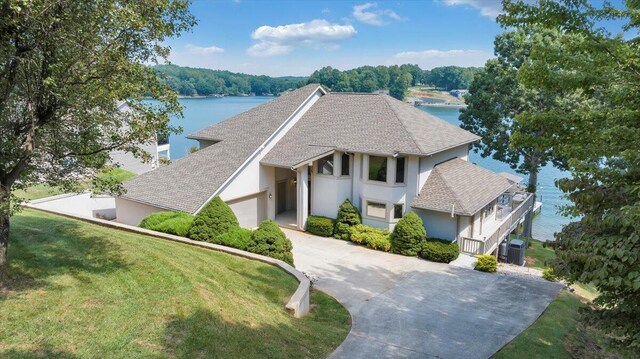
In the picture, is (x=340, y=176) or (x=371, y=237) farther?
(x=340, y=176)

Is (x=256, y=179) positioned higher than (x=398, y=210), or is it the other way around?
(x=256, y=179)

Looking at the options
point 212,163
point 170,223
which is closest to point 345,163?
point 212,163

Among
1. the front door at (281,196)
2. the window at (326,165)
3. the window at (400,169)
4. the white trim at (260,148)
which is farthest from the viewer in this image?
the front door at (281,196)

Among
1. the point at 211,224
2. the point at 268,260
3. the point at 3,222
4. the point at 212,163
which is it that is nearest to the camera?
the point at 3,222

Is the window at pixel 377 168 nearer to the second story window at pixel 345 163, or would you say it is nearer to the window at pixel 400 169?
the window at pixel 400 169

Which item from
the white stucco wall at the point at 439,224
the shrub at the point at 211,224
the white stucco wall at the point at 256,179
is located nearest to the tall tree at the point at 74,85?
the shrub at the point at 211,224

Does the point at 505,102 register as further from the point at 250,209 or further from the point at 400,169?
the point at 250,209

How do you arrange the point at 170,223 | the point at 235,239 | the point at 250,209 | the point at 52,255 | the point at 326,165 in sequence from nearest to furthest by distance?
the point at 52,255 → the point at 235,239 → the point at 170,223 → the point at 250,209 → the point at 326,165

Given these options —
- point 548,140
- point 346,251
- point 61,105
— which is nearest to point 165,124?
point 61,105
